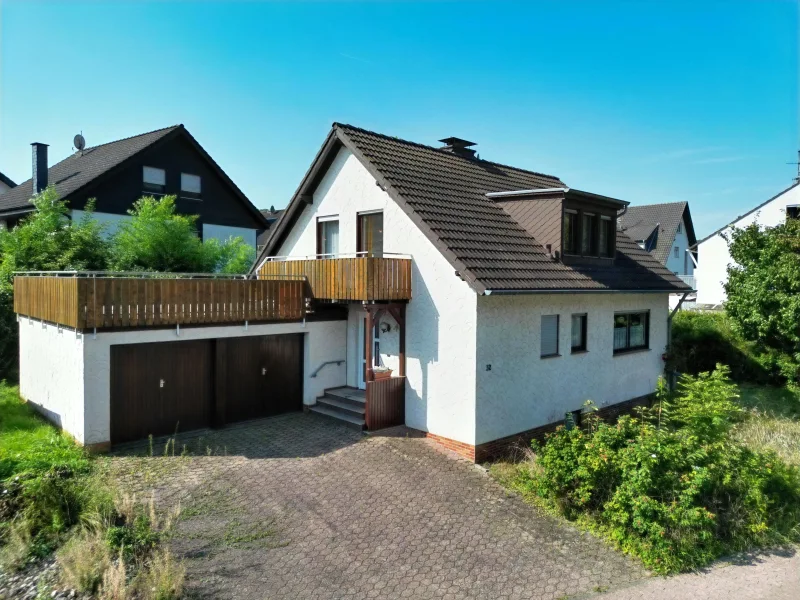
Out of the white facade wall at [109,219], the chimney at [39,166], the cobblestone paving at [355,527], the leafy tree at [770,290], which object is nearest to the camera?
the cobblestone paving at [355,527]

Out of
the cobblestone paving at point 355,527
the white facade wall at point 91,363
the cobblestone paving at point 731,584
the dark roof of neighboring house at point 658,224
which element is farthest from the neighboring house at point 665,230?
the cobblestone paving at point 731,584

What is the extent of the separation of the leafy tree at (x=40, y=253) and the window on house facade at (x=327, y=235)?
24.9 feet

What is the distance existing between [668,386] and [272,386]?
12.4m

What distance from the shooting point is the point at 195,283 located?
11812 mm

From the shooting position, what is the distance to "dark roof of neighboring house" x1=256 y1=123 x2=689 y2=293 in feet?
38.8

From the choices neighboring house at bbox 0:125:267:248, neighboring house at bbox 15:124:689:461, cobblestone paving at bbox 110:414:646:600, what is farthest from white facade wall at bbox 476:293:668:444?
neighboring house at bbox 0:125:267:248

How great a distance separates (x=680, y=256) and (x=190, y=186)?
39.0m

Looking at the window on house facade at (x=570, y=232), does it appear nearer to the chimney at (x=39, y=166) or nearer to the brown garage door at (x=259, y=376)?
the brown garage door at (x=259, y=376)

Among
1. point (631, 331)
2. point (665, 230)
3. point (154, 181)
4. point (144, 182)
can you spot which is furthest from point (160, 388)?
point (665, 230)

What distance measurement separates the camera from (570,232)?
14.2m

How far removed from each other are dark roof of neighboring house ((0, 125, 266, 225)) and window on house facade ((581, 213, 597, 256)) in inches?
723

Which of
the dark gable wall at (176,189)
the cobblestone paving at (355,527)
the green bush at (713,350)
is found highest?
the dark gable wall at (176,189)

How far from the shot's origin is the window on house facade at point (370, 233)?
13.6m

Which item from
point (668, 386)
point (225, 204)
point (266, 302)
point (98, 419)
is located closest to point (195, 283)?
point (266, 302)
